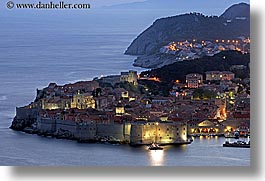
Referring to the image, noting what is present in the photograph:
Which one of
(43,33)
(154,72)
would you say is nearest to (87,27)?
(43,33)

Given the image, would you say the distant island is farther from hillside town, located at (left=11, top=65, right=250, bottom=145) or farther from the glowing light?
the glowing light

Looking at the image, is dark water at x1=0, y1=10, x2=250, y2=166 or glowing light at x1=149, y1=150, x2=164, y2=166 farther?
dark water at x1=0, y1=10, x2=250, y2=166

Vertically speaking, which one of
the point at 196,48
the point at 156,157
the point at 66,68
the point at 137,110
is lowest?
the point at 156,157

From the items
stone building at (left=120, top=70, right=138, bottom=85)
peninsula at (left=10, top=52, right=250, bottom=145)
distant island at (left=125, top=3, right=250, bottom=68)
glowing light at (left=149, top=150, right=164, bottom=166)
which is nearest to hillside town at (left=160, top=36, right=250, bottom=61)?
distant island at (left=125, top=3, right=250, bottom=68)

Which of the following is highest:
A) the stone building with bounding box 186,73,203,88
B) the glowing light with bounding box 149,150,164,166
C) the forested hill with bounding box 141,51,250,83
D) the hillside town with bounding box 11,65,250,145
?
the forested hill with bounding box 141,51,250,83

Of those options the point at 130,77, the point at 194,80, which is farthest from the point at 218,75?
the point at 130,77

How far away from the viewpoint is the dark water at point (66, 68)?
703 centimetres

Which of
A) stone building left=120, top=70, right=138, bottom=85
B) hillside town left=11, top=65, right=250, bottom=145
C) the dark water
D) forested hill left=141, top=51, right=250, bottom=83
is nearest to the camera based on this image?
the dark water

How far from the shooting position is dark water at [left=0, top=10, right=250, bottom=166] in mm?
7031

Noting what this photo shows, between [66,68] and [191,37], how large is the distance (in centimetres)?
173

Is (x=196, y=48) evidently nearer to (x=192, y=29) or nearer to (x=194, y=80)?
(x=194, y=80)

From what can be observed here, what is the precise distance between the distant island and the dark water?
29cm

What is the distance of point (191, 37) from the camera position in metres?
9.49

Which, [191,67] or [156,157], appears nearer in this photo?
[156,157]
